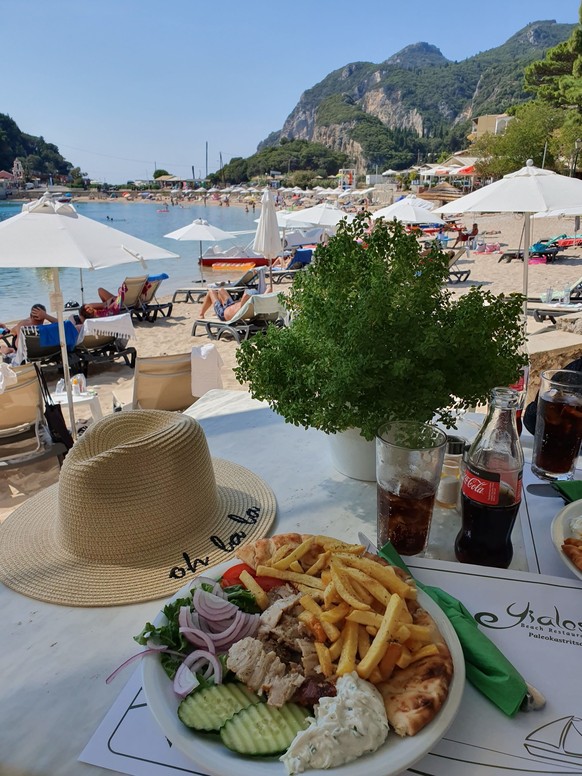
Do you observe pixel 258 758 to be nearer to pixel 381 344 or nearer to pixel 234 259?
pixel 381 344

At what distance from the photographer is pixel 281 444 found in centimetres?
205

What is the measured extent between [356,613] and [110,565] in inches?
27.5

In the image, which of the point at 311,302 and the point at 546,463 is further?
the point at 546,463

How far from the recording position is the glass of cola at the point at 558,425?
1.66 m

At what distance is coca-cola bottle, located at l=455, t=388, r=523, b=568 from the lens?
1.22 m

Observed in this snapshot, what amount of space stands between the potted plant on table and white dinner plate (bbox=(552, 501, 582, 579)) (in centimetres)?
36

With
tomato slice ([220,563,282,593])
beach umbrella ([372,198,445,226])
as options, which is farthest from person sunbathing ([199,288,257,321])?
tomato slice ([220,563,282,593])

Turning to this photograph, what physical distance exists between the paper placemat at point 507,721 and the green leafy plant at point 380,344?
1.55 feet

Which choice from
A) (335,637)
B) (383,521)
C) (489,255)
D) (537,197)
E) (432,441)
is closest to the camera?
(335,637)

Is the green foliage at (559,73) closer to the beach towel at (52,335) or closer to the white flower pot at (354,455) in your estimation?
the beach towel at (52,335)

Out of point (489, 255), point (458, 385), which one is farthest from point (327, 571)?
point (489, 255)

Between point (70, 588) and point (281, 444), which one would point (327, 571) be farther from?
point (281, 444)

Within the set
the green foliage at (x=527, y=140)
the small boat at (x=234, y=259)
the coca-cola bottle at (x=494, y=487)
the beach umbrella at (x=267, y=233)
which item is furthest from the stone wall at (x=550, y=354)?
the green foliage at (x=527, y=140)

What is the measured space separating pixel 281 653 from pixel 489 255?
21.8 meters
